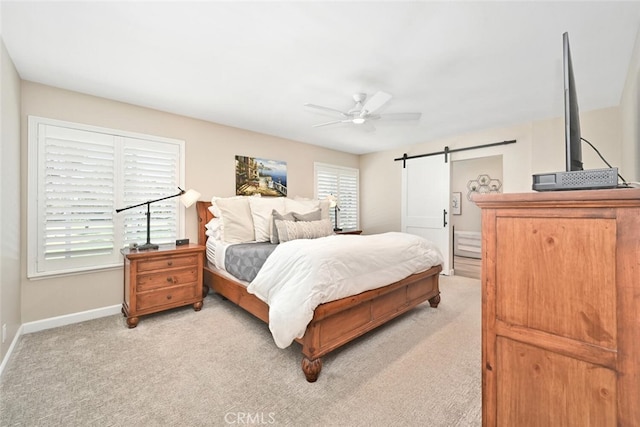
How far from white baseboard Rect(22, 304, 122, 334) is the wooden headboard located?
1.16 metres

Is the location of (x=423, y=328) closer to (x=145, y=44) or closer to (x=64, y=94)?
(x=145, y=44)

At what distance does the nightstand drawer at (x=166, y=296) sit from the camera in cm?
275

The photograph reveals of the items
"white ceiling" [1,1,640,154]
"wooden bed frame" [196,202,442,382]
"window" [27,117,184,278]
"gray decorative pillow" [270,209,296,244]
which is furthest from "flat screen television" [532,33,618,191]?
"window" [27,117,184,278]

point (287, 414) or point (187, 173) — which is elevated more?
point (187, 173)

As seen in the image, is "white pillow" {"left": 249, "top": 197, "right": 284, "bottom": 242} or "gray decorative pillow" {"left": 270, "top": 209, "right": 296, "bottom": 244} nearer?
"gray decorative pillow" {"left": 270, "top": 209, "right": 296, "bottom": 244}

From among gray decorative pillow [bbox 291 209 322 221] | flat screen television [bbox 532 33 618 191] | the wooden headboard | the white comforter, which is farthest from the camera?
the wooden headboard

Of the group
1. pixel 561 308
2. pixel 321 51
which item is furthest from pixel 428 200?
pixel 561 308

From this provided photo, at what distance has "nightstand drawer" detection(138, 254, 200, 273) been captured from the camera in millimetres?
2750

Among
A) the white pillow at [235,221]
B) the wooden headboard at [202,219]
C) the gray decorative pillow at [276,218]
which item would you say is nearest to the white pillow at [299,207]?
the gray decorative pillow at [276,218]

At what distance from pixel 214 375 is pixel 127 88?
9.53 ft

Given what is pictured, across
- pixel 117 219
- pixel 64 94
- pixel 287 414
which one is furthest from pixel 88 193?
pixel 287 414

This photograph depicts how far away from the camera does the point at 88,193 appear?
2.82 m

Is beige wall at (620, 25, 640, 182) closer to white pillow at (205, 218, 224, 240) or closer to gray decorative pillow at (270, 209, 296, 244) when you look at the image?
gray decorative pillow at (270, 209, 296, 244)

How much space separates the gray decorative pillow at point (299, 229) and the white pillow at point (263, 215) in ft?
0.71
